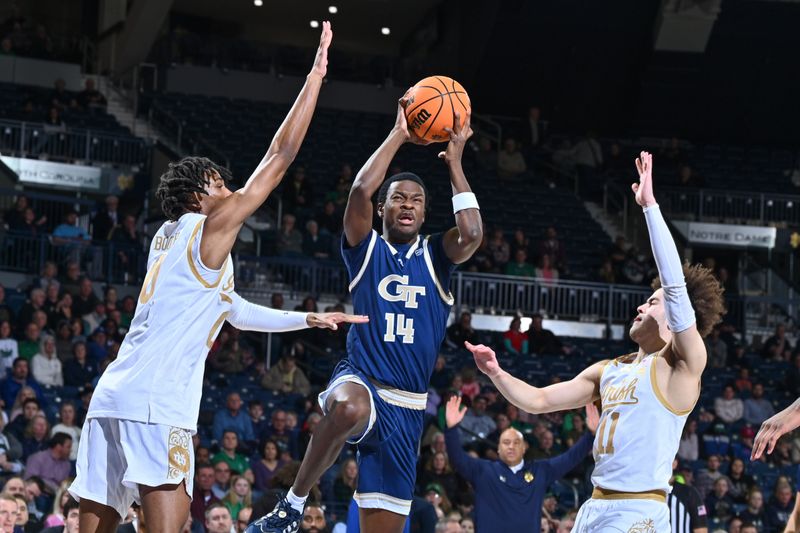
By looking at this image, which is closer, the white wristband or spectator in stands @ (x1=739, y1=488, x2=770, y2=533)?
the white wristband

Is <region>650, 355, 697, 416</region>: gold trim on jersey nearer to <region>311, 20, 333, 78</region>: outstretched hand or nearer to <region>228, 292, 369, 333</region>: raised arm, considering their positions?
<region>228, 292, 369, 333</region>: raised arm

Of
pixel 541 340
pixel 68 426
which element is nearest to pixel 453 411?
pixel 68 426

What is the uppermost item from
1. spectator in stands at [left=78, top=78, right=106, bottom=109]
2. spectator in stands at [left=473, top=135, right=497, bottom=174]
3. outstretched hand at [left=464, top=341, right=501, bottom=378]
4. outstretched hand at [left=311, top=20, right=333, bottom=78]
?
spectator in stands at [left=78, top=78, right=106, bottom=109]

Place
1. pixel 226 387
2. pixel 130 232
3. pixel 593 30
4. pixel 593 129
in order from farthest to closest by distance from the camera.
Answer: pixel 593 129 < pixel 593 30 < pixel 130 232 < pixel 226 387

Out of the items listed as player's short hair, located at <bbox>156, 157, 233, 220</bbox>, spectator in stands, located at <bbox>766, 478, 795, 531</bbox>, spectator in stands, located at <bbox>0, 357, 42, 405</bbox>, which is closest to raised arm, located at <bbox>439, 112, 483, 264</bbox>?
player's short hair, located at <bbox>156, 157, 233, 220</bbox>

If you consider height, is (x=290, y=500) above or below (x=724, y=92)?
below

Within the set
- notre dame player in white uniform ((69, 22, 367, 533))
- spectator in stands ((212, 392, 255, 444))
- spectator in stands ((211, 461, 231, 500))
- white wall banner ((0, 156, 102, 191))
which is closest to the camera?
notre dame player in white uniform ((69, 22, 367, 533))

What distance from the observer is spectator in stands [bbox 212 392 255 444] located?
1565 centimetres

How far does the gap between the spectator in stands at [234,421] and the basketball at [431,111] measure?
886 cm

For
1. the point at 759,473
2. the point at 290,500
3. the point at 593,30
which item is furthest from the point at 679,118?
the point at 290,500

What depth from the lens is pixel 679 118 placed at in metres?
29.2

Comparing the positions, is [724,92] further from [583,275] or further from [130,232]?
[130,232]

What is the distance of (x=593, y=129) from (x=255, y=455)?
1687cm

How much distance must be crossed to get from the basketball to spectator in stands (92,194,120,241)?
13.6m
